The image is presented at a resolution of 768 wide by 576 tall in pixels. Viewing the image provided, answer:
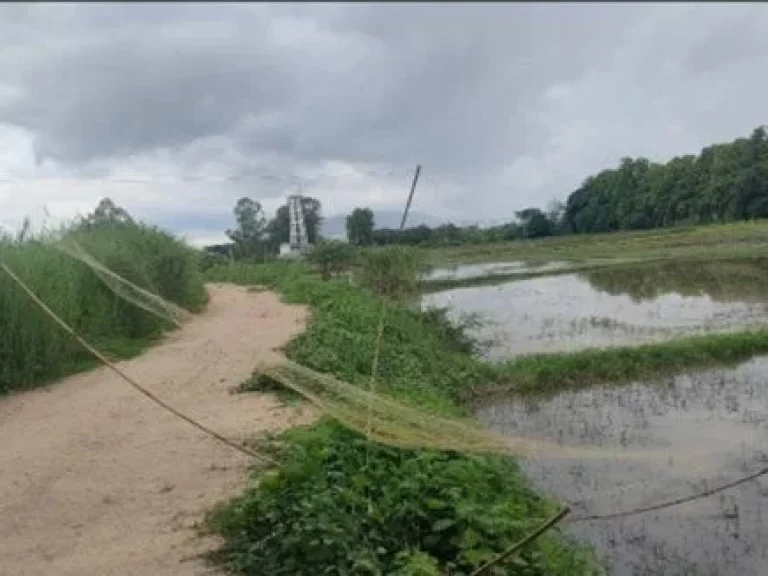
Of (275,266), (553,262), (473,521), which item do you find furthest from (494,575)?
(553,262)

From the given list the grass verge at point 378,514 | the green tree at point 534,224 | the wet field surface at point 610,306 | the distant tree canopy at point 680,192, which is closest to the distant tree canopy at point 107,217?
the wet field surface at point 610,306

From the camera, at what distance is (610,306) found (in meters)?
19.3

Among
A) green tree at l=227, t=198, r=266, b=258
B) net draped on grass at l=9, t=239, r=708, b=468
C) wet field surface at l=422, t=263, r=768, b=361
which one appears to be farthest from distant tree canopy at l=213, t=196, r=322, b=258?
net draped on grass at l=9, t=239, r=708, b=468

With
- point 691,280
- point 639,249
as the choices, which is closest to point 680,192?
point 639,249

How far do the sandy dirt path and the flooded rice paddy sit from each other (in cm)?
259

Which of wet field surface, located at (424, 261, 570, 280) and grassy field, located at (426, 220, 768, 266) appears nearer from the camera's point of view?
wet field surface, located at (424, 261, 570, 280)

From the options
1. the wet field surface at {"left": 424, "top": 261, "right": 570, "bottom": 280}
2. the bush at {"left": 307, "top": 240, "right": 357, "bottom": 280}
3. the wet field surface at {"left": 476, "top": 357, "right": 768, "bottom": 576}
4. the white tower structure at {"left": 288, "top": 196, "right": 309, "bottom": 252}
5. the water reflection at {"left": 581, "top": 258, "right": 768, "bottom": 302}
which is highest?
the white tower structure at {"left": 288, "top": 196, "right": 309, "bottom": 252}

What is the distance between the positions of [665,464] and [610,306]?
12.1 m

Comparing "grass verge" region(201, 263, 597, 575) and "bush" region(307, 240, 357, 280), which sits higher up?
"bush" region(307, 240, 357, 280)

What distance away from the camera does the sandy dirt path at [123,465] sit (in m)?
5.17

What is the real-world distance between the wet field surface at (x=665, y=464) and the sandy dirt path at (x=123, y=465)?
2.55 meters

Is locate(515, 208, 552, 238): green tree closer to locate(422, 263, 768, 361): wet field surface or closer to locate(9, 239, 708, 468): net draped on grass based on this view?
locate(422, 263, 768, 361): wet field surface

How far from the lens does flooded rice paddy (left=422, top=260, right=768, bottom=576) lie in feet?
19.4

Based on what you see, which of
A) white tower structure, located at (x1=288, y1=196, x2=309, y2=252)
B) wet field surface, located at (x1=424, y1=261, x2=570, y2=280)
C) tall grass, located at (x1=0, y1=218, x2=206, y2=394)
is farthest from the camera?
wet field surface, located at (x1=424, y1=261, x2=570, y2=280)
